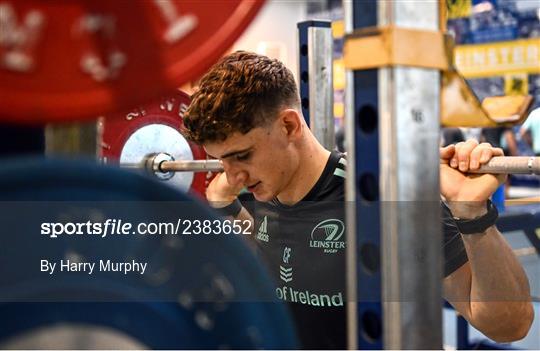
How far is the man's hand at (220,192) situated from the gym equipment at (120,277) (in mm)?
1231

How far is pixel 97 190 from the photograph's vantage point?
2.05 ft

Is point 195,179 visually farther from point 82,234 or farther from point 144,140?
point 82,234

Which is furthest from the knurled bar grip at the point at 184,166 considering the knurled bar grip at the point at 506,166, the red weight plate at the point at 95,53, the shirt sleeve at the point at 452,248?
the red weight plate at the point at 95,53

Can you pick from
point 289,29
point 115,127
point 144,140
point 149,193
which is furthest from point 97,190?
point 289,29

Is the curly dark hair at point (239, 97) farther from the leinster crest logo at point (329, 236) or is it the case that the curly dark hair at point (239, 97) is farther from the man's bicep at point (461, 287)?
the man's bicep at point (461, 287)

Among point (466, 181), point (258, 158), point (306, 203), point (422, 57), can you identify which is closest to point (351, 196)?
point (422, 57)

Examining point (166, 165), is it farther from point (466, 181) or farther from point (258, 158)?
point (466, 181)

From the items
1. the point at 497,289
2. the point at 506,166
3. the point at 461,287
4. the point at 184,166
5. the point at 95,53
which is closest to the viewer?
the point at 95,53

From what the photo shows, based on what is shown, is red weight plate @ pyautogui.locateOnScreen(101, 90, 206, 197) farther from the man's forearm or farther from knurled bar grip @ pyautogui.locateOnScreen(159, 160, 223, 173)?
the man's forearm

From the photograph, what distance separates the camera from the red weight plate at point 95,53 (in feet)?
1.94

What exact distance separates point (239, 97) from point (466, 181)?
504 mm

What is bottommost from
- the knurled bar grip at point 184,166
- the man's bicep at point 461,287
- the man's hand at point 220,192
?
the man's bicep at point 461,287

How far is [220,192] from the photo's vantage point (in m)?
2.10

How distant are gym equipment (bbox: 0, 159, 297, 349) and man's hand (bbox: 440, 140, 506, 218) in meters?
0.79
